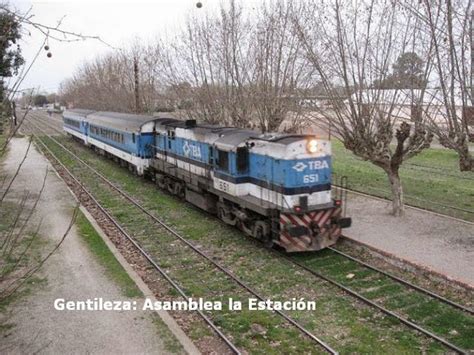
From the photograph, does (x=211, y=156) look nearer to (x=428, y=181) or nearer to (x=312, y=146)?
(x=312, y=146)

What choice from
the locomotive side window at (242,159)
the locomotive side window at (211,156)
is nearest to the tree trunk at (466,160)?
the locomotive side window at (242,159)

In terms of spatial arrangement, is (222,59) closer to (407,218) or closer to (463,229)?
(407,218)

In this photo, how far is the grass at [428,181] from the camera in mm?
18781

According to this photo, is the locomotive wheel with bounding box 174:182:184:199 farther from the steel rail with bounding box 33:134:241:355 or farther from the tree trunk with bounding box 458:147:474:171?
the tree trunk with bounding box 458:147:474:171

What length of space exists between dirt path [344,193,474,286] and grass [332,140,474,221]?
1768 mm

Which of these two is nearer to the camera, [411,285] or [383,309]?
[383,309]

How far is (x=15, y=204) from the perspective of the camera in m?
20.4

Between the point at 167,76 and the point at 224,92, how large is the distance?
19.1 feet

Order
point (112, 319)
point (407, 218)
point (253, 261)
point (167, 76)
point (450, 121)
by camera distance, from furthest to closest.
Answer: point (167, 76), point (407, 218), point (253, 261), point (450, 121), point (112, 319)

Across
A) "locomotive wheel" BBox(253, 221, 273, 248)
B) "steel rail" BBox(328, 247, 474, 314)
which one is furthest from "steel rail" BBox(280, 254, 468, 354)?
"steel rail" BBox(328, 247, 474, 314)

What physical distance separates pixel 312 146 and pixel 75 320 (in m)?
7.56

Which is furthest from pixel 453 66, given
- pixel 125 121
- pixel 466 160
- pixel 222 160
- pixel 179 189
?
pixel 125 121

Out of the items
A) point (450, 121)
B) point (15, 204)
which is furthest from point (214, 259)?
point (15, 204)

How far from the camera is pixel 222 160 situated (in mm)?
15906
